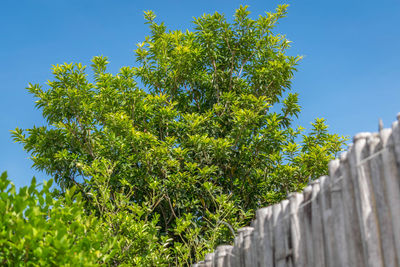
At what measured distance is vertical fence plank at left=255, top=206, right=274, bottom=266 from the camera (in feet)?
14.4

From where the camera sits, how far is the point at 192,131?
11031mm

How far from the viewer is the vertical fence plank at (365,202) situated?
10.0ft

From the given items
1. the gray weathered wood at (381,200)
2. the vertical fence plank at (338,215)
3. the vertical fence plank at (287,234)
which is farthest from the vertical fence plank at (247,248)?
the gray weathered wood at (381,200)

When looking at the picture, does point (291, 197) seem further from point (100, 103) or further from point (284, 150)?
point (100, 103)

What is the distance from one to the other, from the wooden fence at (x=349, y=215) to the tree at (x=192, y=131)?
18.4 feet

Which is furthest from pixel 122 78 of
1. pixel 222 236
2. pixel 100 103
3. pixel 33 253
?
pixel 33 253

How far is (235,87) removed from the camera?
41.3ft

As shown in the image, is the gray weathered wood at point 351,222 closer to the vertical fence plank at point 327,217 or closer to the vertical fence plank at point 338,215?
the vertical fence plank at point 338,215

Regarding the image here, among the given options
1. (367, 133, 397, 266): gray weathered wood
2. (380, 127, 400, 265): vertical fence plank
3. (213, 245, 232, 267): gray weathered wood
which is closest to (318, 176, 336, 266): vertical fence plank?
(367, 133, 397, 266): gray weathered wood

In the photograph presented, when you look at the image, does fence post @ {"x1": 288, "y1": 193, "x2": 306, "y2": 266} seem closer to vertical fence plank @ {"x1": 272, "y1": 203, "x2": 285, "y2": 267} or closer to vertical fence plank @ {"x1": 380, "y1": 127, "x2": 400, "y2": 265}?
vertical fence plank @ {"x1": 272, "y1": 203, "x2": 285, "y2": 267}

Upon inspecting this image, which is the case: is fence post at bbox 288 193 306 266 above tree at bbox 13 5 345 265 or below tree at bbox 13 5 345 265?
below

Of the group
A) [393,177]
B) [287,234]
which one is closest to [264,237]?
[287,234]

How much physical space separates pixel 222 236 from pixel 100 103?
15.5 ft

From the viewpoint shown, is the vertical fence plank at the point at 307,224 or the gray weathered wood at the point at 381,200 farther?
the vertical fence plank at the point at 307,224
